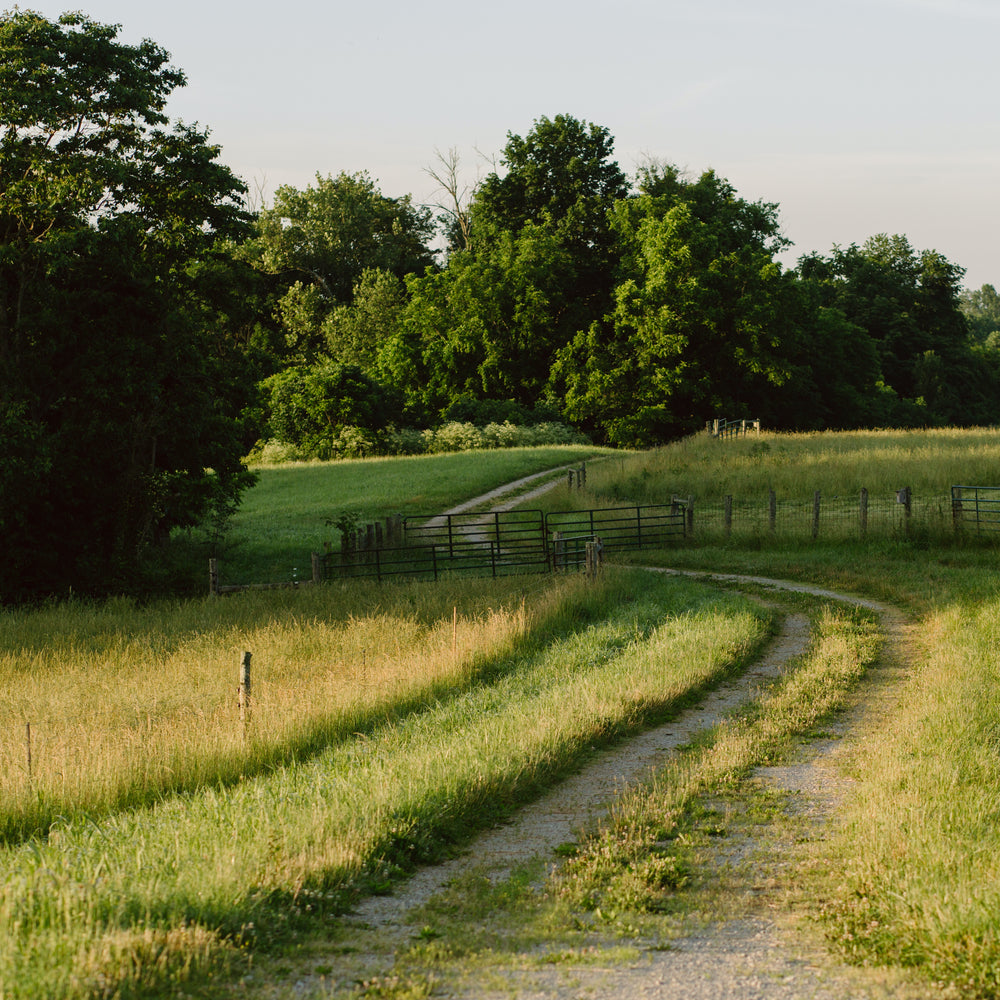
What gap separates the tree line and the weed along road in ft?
54.8

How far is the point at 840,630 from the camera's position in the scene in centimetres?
1606

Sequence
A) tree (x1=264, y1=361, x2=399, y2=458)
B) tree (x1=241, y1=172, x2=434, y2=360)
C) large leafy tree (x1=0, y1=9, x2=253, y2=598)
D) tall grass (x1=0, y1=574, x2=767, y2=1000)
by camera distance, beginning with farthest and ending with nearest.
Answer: tree (x1=241, y1=172, x2=434, y2=360)
tree (x1=264, y1=361, x2=399, y2=458)
large leafy tree (x1=0, y1=9, x2=253, y2=598)
tall grass (x1=0, y1=574, x2=767, y2=1000)

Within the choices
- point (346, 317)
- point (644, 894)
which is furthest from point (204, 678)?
point (346, 317)

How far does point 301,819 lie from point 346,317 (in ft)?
252

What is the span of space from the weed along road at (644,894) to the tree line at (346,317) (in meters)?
16.7

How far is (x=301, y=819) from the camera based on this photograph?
7211 mm

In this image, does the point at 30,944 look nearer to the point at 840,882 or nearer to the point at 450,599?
the point at 840,882

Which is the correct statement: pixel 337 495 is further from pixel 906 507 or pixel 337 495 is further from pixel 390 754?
pixel 390 754

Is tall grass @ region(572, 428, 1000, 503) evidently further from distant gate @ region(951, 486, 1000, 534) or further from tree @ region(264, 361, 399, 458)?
tree @ region(264, 361, 399, 458)

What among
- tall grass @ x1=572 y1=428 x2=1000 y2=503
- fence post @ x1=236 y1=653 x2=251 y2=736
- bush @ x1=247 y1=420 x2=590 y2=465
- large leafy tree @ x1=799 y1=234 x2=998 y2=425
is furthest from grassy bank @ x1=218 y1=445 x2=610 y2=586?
large leafy tree @ x1=799 y1=234 x2=998 y2=425

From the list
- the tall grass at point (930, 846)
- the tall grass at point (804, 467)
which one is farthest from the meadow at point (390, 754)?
the tall grass at point (804, 467)

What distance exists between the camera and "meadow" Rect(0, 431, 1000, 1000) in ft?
18.6

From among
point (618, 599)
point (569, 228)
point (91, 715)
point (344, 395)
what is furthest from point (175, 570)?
point (569, 228)

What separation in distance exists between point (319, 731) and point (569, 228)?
68.5 m
